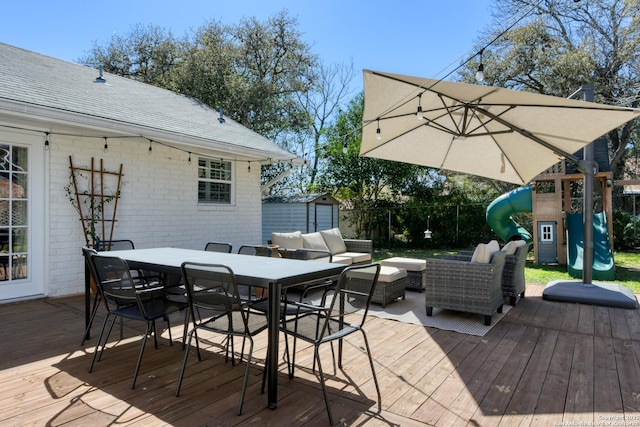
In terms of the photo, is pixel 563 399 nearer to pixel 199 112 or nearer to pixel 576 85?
pixel 199 112

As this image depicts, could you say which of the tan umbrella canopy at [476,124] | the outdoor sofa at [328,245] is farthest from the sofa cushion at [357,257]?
the tan umbrella canopy at [476,124]

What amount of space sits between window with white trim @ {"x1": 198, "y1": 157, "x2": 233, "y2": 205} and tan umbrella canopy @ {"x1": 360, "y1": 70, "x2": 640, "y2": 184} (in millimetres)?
3239

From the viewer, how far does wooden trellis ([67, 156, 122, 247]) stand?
228 inches

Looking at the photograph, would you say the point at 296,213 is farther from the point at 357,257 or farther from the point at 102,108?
the point at 102,108

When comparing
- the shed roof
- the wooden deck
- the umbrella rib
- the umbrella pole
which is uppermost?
the umbrella rib

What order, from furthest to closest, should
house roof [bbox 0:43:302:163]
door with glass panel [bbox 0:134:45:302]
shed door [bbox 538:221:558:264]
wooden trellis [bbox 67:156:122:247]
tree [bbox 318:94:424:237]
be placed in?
1. tree [bbox 318:94:424:237]
2. shed door [bbox 538:221:558:264]
3. wooden trellis [bbox 67:156:122:247]
4. door with glass panel [bbox 0:134:45:302]
5. house roof [bbox 0:43:302:163]

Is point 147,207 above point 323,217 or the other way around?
above

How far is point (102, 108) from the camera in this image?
230 inches

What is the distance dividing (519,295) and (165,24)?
17.4m

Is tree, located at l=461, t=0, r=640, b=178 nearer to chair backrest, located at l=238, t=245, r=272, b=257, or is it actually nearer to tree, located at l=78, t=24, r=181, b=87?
chair backrest, located at l=238, t=245, r=272, b=257

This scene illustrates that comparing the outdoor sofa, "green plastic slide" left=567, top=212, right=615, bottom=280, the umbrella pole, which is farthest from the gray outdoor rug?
"green plastic slide" left=567, top=212, right=615, bottom=280

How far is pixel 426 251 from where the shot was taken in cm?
1277

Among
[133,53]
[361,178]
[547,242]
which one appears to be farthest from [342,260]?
[133,53]

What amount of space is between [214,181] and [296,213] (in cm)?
312
